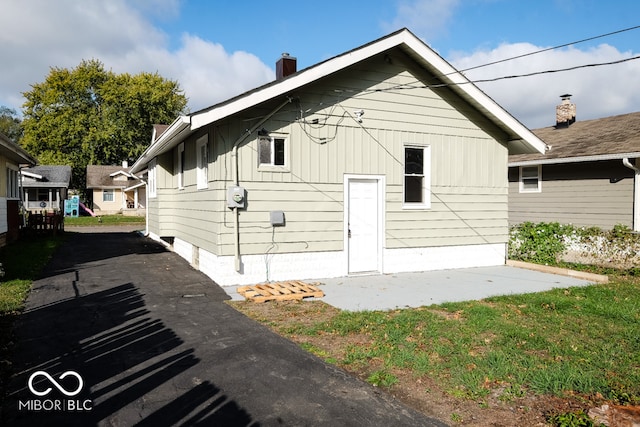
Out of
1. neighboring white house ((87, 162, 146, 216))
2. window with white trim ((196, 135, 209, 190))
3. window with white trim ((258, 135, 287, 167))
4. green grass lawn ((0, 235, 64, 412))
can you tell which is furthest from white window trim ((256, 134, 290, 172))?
neighboring white house ((87, 162, 146, 216))

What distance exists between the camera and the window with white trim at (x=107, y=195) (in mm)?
44156

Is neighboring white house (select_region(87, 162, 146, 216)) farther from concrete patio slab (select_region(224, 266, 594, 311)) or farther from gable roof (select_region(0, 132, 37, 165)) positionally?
concrete patio slab (select_region(224, 266, 594, 311))

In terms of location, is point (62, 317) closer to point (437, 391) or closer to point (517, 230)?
point (437, 391)

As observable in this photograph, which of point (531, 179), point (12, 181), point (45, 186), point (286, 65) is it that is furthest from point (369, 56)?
point (45, 186)

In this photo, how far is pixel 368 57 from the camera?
374 inches

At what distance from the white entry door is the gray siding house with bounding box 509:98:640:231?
7487 mm

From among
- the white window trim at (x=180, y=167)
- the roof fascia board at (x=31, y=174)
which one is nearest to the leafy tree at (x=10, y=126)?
the roof fascia board at (x=31, y=174)

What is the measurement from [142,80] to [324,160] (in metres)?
47.3

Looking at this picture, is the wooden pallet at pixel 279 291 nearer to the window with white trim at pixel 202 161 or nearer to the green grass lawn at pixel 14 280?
the window with white trim at pixel 202 161

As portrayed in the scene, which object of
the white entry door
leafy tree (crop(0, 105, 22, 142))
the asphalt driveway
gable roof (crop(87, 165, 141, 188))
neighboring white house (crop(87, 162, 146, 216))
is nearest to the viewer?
the asphalt driveway

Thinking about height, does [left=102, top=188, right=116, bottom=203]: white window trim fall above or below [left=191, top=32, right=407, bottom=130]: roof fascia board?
below

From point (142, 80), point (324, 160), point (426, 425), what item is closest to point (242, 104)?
point (324, 160)

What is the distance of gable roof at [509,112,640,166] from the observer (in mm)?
12797

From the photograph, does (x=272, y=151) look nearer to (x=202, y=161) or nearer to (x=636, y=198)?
(x=202, y=161)
